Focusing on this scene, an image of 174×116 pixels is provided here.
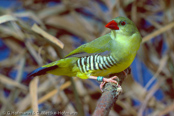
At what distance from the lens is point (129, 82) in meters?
2.21

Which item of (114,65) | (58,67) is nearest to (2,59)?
(58,67)

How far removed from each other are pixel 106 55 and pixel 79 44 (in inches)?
65.3

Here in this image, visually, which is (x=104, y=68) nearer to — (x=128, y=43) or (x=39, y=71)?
(x=128, y=43)

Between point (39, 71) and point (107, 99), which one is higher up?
point (39, 71)

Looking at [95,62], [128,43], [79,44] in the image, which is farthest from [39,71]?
[79,44]

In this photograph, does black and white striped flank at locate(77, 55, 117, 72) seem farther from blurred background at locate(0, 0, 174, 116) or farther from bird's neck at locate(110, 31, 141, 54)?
blurred background at locate(0, 0, 174, 116)

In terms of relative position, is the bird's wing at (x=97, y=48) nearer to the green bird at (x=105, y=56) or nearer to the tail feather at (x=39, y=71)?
the green bird at (x=105, y=56)

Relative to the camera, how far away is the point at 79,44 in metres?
2.80

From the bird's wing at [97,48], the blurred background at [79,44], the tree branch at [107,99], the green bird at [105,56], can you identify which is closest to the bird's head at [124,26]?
the green bird at [105,56]

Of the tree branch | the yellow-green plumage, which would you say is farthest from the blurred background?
the tree branch

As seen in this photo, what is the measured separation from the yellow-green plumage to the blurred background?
0.75 meters

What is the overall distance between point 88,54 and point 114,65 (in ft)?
0.47

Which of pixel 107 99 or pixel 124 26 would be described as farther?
pixel 124 26

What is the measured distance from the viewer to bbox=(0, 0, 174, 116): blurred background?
2.14m
